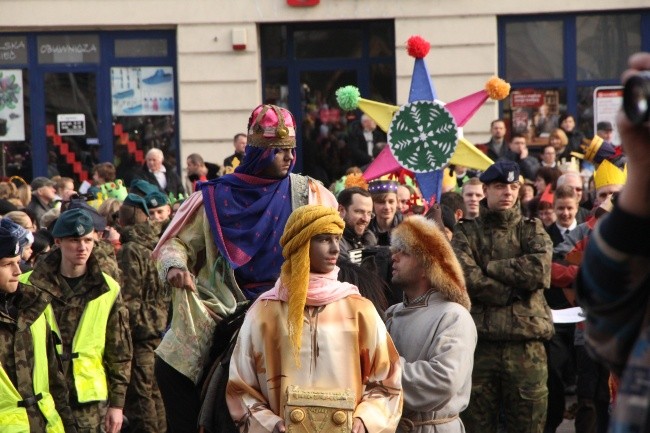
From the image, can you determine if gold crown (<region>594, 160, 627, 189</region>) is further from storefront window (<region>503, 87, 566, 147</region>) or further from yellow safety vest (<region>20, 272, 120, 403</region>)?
storefront window (<region>503, 87, 566, 147</region>)

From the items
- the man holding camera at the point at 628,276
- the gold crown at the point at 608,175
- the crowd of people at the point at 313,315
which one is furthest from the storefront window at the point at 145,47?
the man holding camera at the point at 628,276

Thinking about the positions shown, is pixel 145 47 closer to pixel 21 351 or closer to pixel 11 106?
pixel 11 106

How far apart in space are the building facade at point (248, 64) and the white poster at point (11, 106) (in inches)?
0.8

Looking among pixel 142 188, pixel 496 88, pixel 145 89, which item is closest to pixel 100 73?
pixel 145 89

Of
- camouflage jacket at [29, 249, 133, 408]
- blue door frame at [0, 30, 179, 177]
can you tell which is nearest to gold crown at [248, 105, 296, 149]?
camouflage jacket at [29, 249, 133, 408]

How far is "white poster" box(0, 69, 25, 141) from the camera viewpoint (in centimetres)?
2117

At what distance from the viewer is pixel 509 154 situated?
17.6m

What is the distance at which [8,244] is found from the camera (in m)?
6.87

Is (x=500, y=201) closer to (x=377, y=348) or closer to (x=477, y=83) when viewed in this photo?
(x=377, y=348)

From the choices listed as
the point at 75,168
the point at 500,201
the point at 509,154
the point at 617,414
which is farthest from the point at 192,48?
the point at 617,414

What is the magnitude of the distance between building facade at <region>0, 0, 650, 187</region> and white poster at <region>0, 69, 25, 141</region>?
0.02 meters

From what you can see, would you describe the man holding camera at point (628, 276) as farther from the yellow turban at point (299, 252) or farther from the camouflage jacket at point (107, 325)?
the camouflage jacket at point (107, 325)

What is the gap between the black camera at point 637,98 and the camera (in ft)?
7.38

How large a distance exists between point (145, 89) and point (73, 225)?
13.6 m
